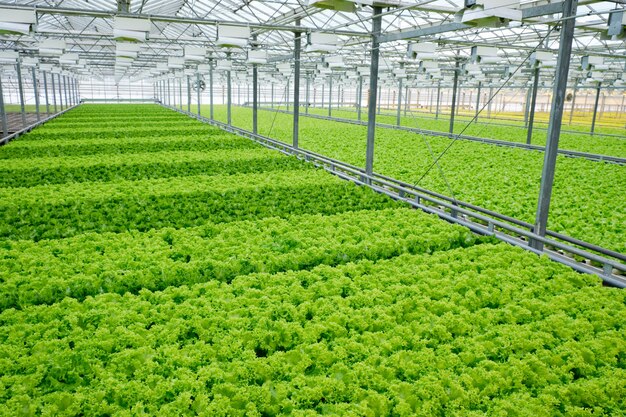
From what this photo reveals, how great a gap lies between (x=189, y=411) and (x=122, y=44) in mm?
17879

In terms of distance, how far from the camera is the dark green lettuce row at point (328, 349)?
13.5 ft

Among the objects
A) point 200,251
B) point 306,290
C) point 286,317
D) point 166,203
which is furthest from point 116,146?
point 286,317

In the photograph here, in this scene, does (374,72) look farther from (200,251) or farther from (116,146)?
(116,146)

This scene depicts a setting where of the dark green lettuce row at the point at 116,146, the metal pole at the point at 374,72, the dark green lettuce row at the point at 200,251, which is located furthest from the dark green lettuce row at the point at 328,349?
the dark green lettuce row at the point at 116,146

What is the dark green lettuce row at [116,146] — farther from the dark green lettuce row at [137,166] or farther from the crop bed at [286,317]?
the crop bed at [286,317]

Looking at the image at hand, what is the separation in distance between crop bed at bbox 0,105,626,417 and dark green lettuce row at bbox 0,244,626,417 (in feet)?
0.06

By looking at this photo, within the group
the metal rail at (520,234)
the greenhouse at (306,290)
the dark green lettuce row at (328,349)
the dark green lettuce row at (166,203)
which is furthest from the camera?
the dark green lettuce row at (166,203)

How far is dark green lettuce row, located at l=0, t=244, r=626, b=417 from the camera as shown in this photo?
162 inches

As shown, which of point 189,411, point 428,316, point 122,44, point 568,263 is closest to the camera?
point 189,411

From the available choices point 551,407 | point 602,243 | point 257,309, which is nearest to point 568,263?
point 602,243

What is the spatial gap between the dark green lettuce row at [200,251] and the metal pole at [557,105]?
120 centimetres

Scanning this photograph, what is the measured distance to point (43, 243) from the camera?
7.62m

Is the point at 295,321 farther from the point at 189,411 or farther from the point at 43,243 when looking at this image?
the point at 43,243

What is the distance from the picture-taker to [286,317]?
549 centimetres
